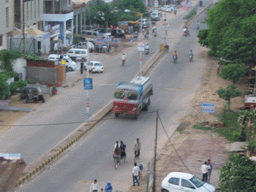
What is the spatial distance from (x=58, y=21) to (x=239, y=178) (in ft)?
141

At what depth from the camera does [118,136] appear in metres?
27.9

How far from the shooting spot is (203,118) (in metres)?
31.9

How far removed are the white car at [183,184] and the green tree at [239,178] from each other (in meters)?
1.04

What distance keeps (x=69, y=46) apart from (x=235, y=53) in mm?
25136

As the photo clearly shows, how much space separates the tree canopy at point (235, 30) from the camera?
38.7 meters

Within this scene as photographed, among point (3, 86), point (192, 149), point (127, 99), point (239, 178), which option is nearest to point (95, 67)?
point (3, 86)

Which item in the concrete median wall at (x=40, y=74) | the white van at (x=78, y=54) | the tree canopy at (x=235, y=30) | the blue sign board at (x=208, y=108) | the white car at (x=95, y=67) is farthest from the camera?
the white van at (x=78, y=54)

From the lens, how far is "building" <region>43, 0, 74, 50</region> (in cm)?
5595

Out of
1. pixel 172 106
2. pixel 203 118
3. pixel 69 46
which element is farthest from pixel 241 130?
pixel 69 46

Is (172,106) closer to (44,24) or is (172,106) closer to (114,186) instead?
(114,186)

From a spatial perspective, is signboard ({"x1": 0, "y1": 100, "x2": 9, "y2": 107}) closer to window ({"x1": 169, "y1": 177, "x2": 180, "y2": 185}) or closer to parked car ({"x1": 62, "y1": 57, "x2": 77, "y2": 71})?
parked car ({"x1": 62, "y1": 57, "x2": 77, "y2": 71})

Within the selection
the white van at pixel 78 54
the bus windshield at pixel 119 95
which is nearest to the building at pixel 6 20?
the white van at pixel 78 54

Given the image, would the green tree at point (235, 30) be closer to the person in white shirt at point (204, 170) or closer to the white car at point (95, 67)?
the white car at point (95, 67)

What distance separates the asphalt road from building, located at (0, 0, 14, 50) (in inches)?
427
